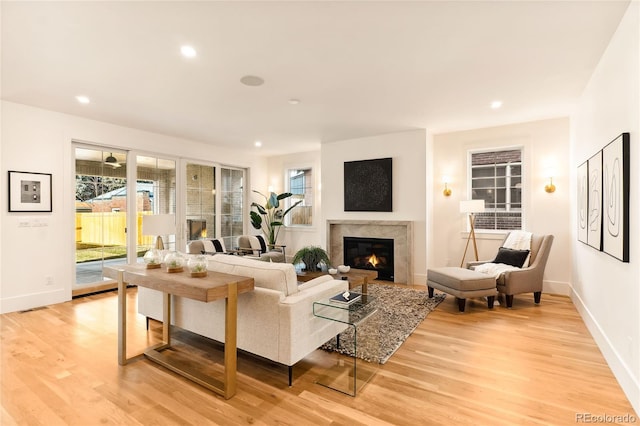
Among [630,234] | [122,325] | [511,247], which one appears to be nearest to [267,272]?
[122,325]

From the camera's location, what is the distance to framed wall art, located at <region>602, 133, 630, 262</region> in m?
2.28

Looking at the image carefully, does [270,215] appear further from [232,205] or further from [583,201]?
[583,201]

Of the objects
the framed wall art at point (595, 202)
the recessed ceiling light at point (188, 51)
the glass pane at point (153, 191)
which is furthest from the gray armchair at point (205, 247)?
the framed wall art at point (595, 202)

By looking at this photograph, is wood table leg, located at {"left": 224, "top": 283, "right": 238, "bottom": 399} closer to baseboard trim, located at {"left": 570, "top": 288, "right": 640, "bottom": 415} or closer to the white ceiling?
the white ceiling

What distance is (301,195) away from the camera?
7.62m

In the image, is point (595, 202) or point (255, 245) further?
point (255, 245)

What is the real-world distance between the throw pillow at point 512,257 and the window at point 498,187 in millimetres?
794

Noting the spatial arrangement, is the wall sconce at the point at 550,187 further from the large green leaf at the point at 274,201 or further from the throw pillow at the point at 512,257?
the large green leaf at the point at 274,201

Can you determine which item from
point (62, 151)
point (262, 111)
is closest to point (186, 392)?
point (262, 111)

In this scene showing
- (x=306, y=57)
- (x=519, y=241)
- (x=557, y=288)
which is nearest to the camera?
(x=306, y=57)

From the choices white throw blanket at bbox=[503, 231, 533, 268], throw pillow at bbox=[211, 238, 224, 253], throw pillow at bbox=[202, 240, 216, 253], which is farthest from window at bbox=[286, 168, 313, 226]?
white throw blanket at bbox=[503, 231, 533, 268]

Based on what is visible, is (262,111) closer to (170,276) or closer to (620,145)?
(170,276)

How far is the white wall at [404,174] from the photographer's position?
551 cm

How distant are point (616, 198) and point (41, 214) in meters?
6.49
